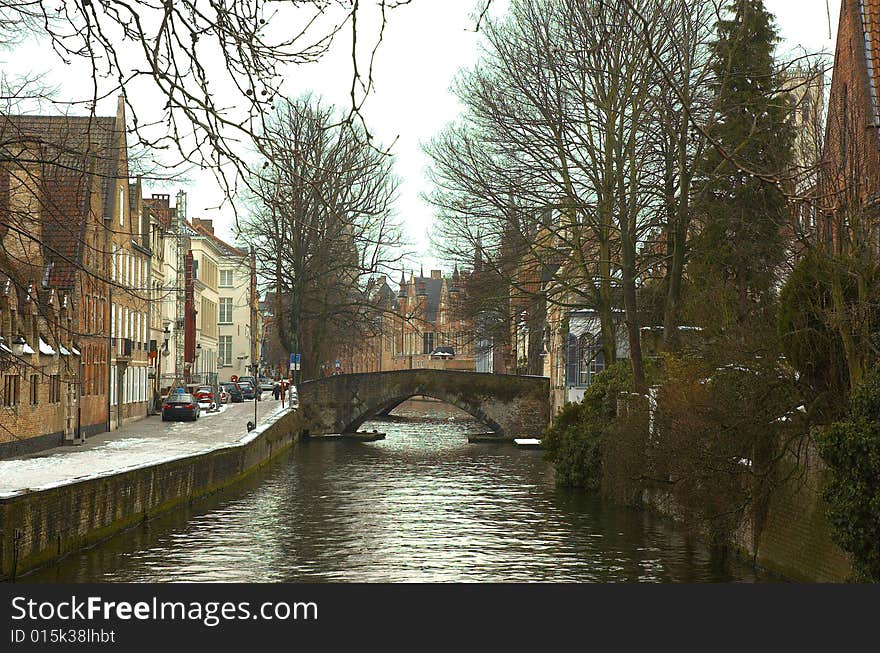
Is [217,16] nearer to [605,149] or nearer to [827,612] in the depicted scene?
[827,612]

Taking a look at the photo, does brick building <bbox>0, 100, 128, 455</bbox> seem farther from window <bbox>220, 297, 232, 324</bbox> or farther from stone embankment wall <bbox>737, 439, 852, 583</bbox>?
window <bbox>220, 297, 232, 324</bbox>

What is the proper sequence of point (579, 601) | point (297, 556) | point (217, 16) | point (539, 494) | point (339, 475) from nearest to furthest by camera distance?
1. point (217, 16)
2. point (579, 601)
3. point (297, 556)
4. point (539, 494)
5. point (339, 475)

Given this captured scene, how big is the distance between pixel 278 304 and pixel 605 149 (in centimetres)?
2167

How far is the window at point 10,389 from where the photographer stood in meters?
26.6

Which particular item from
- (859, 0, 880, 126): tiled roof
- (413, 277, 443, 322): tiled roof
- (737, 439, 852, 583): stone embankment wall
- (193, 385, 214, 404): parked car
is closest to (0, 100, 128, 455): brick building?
(737, 439, 852, 583): stone embankment wall

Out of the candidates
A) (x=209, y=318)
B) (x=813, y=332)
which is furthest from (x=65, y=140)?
(x=209, y=318)

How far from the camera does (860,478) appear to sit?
1256 centimetres

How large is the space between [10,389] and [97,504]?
867 centimetres

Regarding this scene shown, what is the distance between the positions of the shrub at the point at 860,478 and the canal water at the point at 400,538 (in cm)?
432

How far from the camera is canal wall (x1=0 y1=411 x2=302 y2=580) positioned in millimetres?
15961

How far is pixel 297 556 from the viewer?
19703 mm

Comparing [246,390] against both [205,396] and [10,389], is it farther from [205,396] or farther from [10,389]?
[10,389]

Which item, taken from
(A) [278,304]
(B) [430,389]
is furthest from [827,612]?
(B) [430,389]

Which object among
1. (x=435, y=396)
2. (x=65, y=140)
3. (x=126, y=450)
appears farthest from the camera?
(x=435, y=396)
